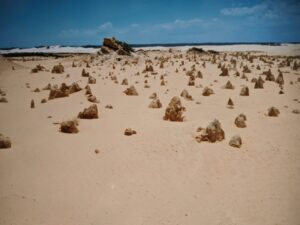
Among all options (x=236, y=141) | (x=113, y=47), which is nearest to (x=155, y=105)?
(x=236, y=141)

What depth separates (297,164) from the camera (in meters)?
5.03

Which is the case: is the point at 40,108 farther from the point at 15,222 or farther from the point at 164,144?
the point at 15,222

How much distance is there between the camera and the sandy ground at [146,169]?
3.80 metres

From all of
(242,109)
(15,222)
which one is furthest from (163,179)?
(242,109)

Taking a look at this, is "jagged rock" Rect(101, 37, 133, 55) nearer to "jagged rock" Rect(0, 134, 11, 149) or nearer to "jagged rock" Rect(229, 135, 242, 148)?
"jagged rock" Rect(0, 134, 11, 149)

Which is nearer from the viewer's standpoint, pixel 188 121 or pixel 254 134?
pixel 254 134

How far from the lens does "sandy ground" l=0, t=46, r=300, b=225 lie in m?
3.80

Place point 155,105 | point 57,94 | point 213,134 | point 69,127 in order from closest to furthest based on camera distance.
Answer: point 213,134, point 69,127, point 155,105, point 57,94

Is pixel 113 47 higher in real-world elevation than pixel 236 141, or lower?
higher

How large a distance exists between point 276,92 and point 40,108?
7419mm

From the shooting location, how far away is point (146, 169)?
485 cm

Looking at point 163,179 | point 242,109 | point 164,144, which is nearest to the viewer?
point 163,179

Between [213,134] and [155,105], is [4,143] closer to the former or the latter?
[213,134]

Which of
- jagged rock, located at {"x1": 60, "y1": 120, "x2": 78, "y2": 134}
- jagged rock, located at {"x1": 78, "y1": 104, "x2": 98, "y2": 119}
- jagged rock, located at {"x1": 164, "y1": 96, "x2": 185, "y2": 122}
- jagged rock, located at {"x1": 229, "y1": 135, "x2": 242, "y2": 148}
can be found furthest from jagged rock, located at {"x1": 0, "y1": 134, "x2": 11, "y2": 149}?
jagged rock, located at {"x1": 229, "y1": 135, "x2": 242, "y2": 148}
